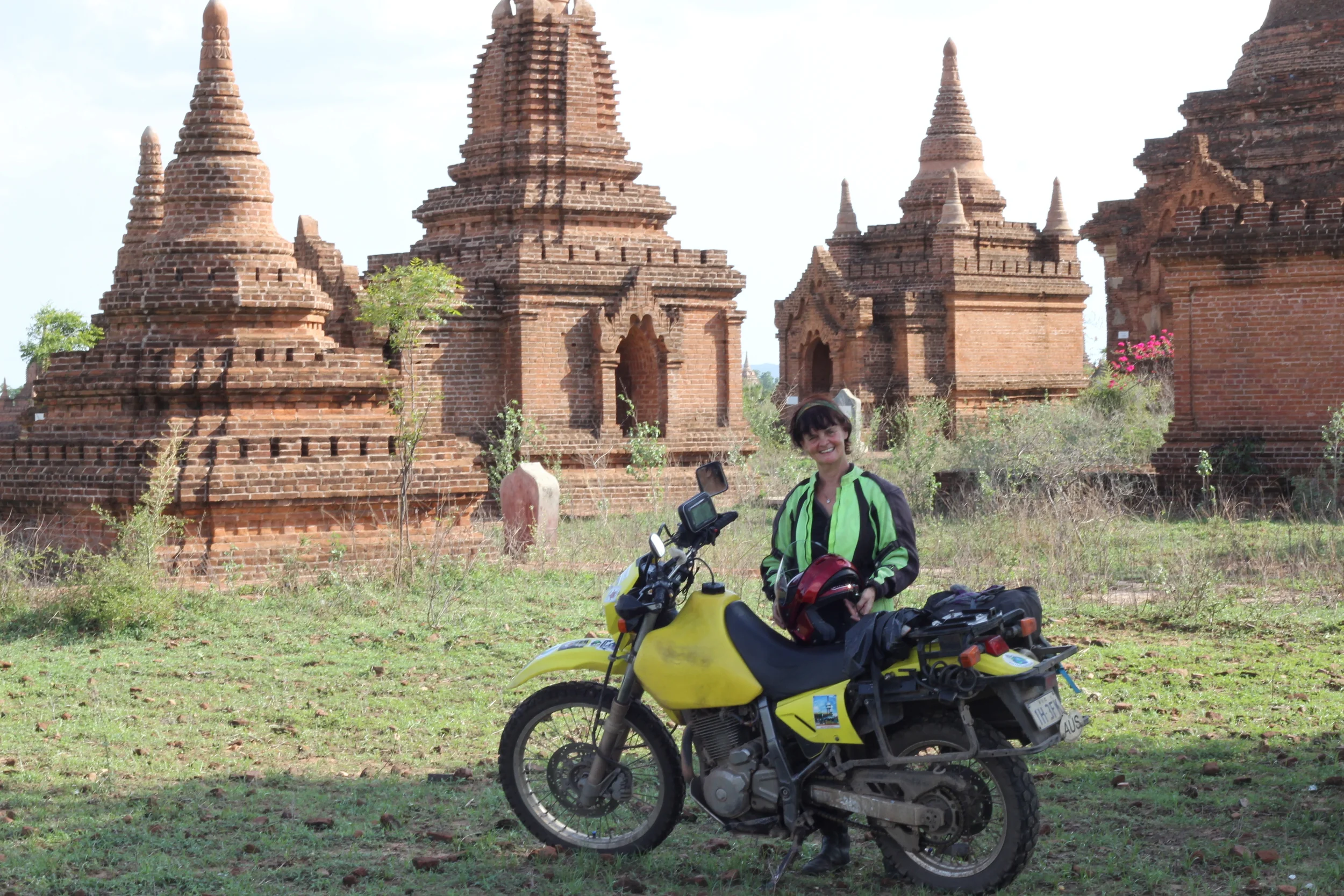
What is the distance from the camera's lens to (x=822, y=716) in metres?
5.20

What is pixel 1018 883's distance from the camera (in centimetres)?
532

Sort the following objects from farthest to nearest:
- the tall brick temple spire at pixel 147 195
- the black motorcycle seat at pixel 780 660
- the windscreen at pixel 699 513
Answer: the tall brick temple spire at pixel 147 195 < the windscreen at pixel 699 513 < the black motorcycle seat at pixel 780 660

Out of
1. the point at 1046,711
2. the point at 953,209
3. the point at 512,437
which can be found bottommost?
the point at 1046,711

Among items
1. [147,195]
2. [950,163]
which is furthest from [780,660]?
[950,163]

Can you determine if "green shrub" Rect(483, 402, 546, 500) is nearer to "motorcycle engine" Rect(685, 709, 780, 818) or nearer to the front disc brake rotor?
the front disc brake rotor

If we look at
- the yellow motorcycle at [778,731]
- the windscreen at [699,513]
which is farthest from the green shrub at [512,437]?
the windscreen at [699,513]

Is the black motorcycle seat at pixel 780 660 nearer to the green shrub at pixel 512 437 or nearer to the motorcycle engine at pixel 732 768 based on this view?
the motorcycle engine at pixel 732 768

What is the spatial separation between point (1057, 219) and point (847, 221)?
14.5ft

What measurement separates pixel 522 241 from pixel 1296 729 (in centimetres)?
1506

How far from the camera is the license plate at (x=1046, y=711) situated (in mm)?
4969

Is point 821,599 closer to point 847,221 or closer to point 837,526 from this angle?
point 837,526

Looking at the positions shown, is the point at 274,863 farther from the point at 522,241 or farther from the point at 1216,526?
the point at 522,241

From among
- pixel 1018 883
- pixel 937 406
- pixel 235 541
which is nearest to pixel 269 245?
pixel 235 541

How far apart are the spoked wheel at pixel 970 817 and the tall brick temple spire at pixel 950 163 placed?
28.2m
